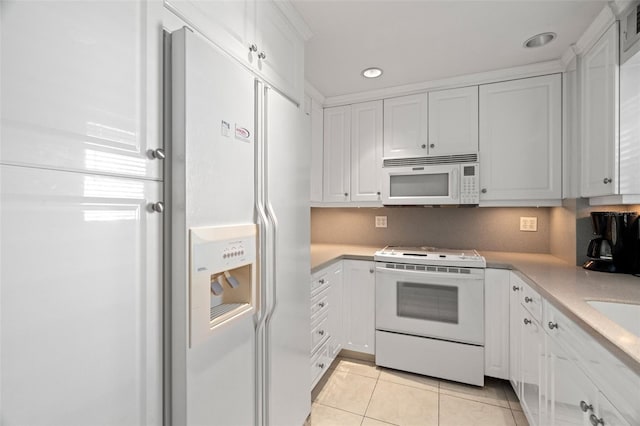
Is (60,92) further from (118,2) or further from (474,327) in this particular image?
(474,327)

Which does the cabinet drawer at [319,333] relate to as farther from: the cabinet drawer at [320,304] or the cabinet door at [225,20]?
the cabinet door at [225,20]

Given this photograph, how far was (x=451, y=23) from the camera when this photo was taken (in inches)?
70.7

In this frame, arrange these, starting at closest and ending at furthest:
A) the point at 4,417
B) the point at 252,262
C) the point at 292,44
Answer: the point at 4,417
the point at 252,262
the point at 292,44

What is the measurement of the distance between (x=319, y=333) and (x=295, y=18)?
6.64 ft

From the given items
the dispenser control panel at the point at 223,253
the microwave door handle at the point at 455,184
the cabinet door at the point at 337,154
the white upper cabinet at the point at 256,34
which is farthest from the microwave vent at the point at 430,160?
the dispenser control panel at the point at 223,253

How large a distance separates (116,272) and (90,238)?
113mm

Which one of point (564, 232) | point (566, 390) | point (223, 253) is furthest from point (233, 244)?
point (564, 232)

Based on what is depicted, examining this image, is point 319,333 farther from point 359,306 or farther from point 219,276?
point 219,276

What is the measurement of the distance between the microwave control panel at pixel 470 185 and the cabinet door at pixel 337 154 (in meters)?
1.01

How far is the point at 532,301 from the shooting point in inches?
67.2

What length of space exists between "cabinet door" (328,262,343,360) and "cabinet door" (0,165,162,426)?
1646 mm

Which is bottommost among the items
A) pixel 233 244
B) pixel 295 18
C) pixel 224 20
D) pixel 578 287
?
pixel 578 287

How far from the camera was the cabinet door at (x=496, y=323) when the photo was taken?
7.11ft

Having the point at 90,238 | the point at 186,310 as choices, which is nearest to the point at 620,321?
the point at 186,310
